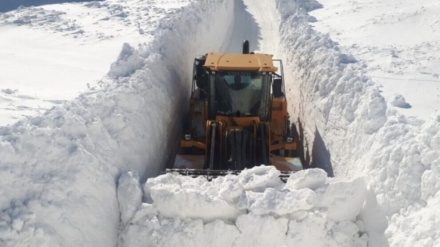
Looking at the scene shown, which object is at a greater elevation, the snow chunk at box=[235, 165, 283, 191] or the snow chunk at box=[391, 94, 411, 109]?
the snow chunk at box=[391, 94, 411, 109]

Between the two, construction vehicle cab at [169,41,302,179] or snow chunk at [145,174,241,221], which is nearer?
snow chunk at [145,174,241,221]

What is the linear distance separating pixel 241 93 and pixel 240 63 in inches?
22.5

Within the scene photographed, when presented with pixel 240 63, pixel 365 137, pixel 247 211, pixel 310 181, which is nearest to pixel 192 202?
pixel 247 211

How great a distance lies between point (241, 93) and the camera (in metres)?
9.38

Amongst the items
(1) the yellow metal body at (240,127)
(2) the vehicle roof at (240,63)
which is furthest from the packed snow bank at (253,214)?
(2) the vehicle roof at (240,63)

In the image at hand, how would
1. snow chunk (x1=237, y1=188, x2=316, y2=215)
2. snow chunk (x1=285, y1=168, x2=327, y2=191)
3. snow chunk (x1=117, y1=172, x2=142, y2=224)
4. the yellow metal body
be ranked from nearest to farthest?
1. snow chunk (x1=237, y1=188, x2=316, y2=215)
2. snow chunk (x1=117, y1=172, x2=142, y2=224)
3. snow chunk (x1=285, y1=168, x2=327, y2=191)
4. the yellow metal body

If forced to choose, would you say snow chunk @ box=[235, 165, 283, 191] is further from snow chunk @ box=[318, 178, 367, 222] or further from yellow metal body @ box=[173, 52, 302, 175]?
yellow metal body @ box=[173, 52, 302, 175]

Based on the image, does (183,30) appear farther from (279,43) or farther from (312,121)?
(312,121)

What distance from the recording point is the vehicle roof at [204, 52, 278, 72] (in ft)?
30.2

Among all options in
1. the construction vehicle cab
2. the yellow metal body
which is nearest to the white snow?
the yellow metal body

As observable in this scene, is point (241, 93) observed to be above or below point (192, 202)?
above

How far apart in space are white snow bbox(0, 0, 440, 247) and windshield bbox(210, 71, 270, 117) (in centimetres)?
118

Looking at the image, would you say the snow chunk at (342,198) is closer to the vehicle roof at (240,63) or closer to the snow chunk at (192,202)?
the snow chunk at (192,202)

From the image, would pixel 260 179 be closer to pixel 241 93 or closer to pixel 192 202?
pixel 192 202
